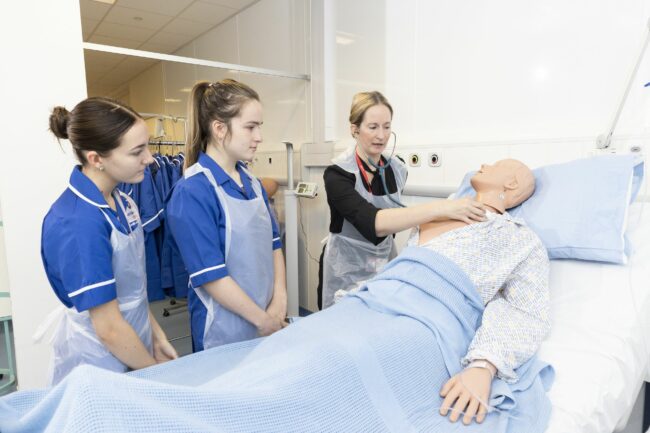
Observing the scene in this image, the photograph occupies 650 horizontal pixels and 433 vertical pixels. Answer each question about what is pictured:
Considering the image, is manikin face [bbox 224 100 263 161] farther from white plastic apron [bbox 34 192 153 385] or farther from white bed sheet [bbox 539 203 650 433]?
white bed sheet [bbox 539 203 650 433]

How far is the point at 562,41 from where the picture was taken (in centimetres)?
159

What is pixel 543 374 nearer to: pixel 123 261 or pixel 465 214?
pixel 465 214

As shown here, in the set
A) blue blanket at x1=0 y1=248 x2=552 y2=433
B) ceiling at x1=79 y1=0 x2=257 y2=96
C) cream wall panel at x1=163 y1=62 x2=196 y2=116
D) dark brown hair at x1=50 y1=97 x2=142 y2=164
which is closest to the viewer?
blue blanket at x1=0 y1=248 x2=552 y2=433

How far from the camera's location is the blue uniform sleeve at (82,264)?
0.96 metres

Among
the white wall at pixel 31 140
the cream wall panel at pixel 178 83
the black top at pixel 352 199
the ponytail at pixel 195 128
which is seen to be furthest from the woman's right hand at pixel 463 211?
the cream wall panel at pixel 178 83

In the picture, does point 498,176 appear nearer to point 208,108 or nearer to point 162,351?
point 208,108

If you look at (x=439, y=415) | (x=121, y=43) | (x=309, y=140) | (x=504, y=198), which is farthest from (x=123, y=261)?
(x=121, y=43)

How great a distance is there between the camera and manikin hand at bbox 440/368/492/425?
34.4 inches

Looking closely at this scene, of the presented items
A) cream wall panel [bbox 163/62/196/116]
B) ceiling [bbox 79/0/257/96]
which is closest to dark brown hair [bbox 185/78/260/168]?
ceiling [bbox 79/0/257/96]

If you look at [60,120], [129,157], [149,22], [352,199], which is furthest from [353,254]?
[149,22]

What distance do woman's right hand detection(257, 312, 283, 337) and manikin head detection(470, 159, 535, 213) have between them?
81 cm

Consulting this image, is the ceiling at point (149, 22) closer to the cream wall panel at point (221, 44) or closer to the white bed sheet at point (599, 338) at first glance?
the cream wall panel at point (221, 44)

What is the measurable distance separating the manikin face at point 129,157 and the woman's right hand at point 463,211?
0.90 meters

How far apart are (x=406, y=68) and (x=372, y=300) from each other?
4.85 ft
